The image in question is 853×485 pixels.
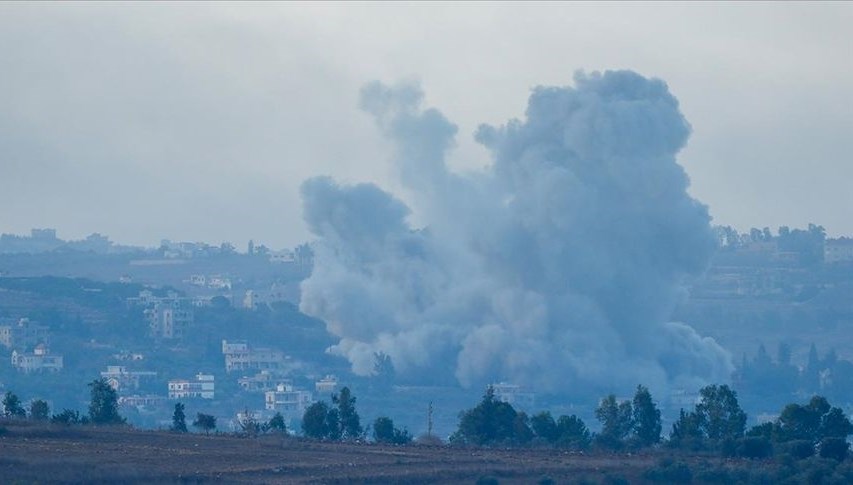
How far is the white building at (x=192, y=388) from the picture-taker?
116m

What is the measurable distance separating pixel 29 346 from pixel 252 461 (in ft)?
256

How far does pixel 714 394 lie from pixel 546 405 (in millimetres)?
39424

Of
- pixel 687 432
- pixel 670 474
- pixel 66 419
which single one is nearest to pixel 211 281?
pixel 687 432

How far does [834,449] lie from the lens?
58219mm

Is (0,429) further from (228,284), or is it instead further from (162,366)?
(228,284)

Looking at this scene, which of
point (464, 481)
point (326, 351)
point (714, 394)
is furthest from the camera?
point (326, 351)

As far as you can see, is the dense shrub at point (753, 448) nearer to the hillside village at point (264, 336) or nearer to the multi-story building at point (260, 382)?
the hillside village at point (264, 336)

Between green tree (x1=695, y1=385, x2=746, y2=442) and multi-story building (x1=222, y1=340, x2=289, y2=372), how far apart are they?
63.6 m

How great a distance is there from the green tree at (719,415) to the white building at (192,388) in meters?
51.4

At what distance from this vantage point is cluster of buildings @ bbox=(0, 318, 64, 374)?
122438mm

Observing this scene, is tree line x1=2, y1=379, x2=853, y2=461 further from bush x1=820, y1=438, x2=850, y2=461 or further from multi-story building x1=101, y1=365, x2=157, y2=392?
multi-story building x1=101, y1=365, x2=157, y2=392

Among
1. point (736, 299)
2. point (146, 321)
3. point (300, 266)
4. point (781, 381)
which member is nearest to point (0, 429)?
point (781, 381)

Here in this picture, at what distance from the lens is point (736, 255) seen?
179 meters

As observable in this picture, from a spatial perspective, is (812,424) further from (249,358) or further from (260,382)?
(249,358)
